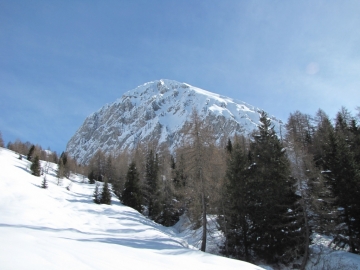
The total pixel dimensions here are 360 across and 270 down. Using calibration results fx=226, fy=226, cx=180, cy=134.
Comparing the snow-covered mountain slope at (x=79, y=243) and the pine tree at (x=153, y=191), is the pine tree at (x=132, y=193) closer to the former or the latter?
the pine tree at (x=153, y=191)

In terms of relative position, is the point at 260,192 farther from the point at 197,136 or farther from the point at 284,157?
the point at 197,136

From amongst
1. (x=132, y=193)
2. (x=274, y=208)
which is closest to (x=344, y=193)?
(x=274, y=208)

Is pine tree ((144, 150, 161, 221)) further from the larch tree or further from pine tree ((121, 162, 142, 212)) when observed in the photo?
the larch tree

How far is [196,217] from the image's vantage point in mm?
19859

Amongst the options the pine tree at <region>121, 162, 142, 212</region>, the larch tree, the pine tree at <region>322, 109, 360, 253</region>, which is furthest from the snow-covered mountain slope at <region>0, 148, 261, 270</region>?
the pine tree at <region>322, 109, 360, 253</region>

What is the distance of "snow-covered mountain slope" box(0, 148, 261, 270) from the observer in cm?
421

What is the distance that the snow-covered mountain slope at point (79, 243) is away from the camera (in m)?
4.21

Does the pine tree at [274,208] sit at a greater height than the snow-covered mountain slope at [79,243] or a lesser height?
greater

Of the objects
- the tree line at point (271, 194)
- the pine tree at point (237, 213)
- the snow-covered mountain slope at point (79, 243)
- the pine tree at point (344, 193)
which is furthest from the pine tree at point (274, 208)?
the snow-covered mountain slope at point (79, 243)

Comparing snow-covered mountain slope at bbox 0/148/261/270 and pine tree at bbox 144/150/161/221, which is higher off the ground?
pine tree at bbox 144/150/161/221

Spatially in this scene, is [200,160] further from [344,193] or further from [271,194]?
[344,193]

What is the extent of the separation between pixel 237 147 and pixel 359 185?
10036 mm

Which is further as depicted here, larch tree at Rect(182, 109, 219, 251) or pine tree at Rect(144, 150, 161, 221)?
pine tree at Rect(144, 150, 161, 221)

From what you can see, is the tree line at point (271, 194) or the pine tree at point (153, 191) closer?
the tree line at point (271, 194)
